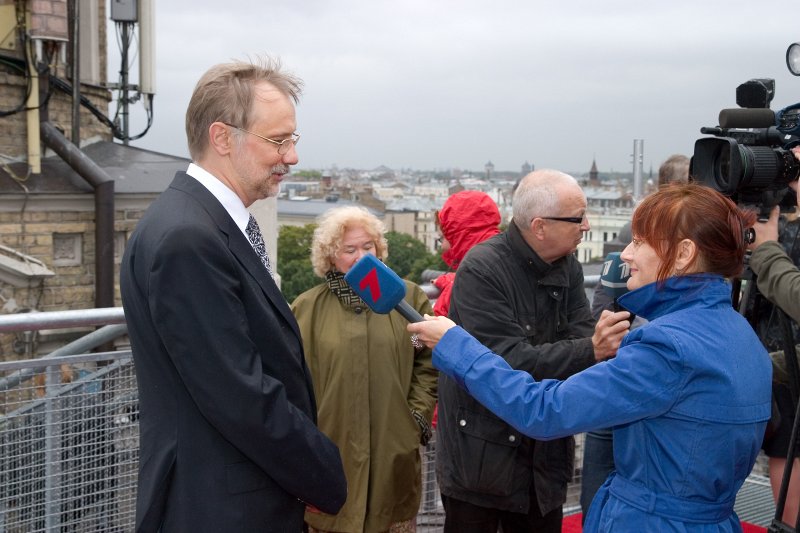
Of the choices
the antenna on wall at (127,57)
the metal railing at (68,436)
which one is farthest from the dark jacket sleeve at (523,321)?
the antenna on wall at (127,57)

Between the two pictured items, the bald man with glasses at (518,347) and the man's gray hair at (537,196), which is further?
the man's gray hair at (537,196)

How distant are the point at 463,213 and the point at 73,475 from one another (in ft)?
6.37

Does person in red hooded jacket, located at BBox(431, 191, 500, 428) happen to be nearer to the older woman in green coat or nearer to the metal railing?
the older woman in green coat

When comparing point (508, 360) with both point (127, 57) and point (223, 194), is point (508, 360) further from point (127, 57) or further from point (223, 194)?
point (127, 57)

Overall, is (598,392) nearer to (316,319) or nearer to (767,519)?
(316,319)

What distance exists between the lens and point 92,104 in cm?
1296

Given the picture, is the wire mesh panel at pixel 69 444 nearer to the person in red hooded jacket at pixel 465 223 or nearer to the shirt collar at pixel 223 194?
the shirt collar at pixel 223 194

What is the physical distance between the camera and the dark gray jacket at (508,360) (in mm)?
3008

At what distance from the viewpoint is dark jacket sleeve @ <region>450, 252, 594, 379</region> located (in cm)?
297

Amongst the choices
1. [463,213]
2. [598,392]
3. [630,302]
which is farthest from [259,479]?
[463,213]

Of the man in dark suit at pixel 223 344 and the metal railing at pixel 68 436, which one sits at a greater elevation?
the man in dark suit at pixel 223 344

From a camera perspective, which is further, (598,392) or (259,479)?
(259,479)

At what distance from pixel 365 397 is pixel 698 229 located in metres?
1.64

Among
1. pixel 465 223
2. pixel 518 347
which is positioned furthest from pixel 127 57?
pixel 518 347
